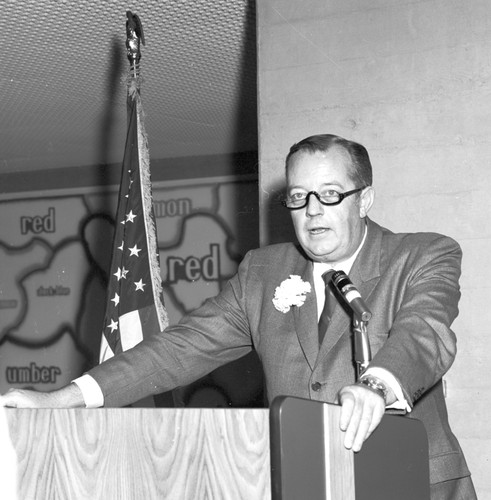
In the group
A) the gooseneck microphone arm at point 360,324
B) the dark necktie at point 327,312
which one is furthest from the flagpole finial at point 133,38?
the gooseneck microphone arm at point 360,324

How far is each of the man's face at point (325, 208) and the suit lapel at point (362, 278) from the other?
0.04m

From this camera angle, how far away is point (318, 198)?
1.93 meters

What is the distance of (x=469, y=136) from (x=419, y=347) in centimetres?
142

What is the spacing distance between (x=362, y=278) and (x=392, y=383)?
0.53 metres

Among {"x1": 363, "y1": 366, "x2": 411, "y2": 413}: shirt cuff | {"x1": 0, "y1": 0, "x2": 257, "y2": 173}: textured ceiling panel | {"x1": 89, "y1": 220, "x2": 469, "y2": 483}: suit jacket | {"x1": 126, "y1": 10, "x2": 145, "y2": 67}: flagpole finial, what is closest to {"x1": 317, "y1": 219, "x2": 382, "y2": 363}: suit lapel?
{"x1": 89, "y1": 220, "x2": 469, "y2": 483}: suit jacket

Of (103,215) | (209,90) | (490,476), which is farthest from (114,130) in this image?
(490,476)

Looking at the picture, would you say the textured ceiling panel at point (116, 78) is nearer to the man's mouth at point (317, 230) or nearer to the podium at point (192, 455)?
the man's mouth at point (317, 230)

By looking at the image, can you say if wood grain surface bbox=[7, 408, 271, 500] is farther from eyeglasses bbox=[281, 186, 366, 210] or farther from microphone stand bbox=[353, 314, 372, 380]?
eyeglasses bbox=[281, 186, 366, 210]

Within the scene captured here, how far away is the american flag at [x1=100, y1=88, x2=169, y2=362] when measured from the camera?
10.6ft

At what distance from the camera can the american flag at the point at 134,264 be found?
322 centimetres

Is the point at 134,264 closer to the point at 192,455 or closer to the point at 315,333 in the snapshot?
the point at 315,333

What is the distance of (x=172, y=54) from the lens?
15.7ft

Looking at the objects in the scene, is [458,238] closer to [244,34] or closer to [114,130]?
[244,34]

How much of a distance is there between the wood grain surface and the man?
396 mm
